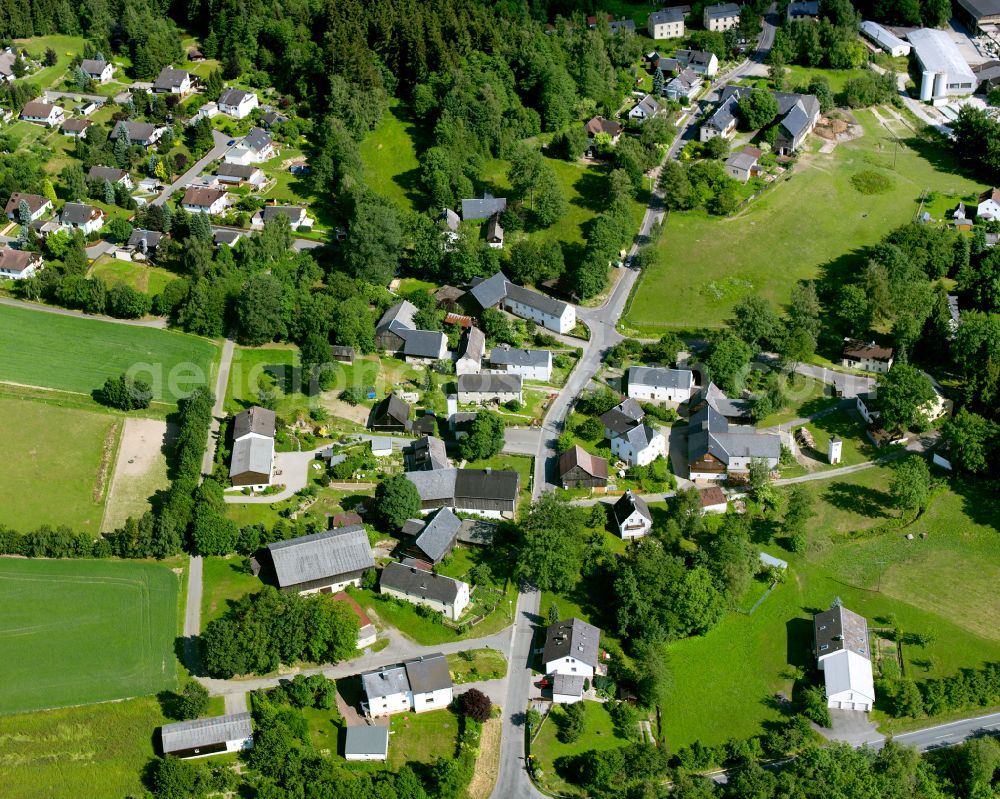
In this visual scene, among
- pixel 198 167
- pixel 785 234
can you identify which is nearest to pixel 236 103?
pixel 198 167

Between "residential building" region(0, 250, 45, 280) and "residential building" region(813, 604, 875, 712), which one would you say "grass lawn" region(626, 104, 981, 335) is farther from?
"residential building" region(0, 250, 45, 280)

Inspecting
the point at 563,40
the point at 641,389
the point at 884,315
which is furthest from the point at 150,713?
the point at 563,40

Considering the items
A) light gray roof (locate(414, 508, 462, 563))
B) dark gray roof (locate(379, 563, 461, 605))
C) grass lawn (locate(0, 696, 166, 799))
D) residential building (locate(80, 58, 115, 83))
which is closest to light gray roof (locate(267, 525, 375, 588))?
dark gray roof (locate(379, 563, 461, 605))

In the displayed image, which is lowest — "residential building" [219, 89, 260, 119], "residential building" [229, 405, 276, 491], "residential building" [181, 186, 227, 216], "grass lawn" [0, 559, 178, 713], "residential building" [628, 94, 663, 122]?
"grass lawn" [0, 559, 178, 713]

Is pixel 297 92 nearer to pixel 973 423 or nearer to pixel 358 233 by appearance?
pixel 358 233

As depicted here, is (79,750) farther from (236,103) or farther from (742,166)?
(742,166)

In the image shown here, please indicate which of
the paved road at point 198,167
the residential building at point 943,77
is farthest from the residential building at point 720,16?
the paved road at point 198,167
